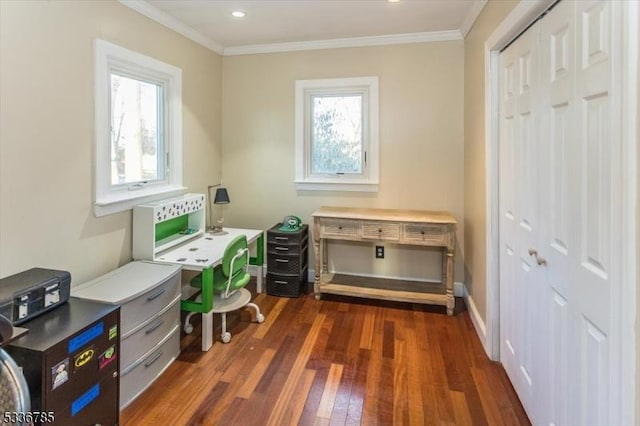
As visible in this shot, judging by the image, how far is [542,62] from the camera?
181cm

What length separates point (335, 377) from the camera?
244cm

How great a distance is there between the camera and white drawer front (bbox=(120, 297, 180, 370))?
212 centimetres

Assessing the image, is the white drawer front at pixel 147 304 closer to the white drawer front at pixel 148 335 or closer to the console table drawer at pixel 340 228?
the white drawer front at pixel 148 335

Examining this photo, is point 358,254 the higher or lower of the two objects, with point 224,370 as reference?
higher

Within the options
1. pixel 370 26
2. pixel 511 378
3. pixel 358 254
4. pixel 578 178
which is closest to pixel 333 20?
pixel 370 26

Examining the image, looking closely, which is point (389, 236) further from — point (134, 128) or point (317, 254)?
point (134, 128)

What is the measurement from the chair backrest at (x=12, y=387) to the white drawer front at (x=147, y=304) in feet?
3.47

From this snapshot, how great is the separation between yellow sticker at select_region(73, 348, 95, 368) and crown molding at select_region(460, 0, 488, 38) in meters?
3.29

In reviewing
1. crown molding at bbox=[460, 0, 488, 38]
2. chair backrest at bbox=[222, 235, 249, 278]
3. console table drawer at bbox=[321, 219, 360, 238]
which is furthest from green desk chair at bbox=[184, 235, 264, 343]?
crown molding at bbox=[460, 0, 488, 38]

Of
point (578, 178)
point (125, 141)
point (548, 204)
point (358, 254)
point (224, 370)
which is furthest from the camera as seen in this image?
point (358, 254)

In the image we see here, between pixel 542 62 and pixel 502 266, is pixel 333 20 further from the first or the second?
pixel 502 266

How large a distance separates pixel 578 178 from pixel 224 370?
2290mm

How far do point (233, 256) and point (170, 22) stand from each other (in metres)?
2.09

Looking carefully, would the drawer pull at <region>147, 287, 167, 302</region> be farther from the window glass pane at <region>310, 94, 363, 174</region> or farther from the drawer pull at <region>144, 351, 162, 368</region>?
the window glass pane at <region>310, 94, 363, 174</region>
